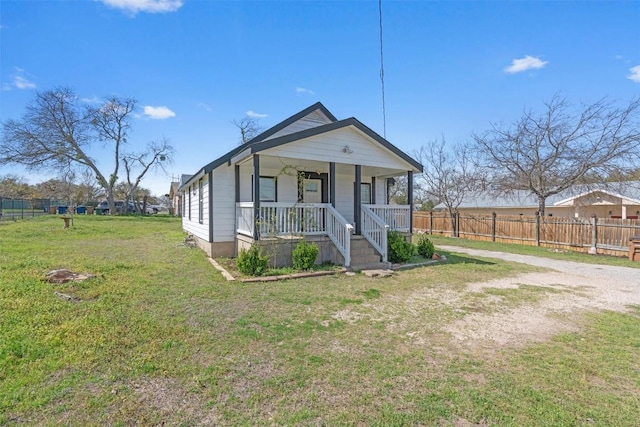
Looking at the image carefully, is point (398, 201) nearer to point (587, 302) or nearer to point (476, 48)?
point (476, 48)

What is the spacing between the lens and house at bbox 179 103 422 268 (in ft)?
26.9

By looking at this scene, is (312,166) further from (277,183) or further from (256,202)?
(256,202)

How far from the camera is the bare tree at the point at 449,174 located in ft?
70.2

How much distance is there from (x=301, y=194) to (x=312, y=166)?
1.53m

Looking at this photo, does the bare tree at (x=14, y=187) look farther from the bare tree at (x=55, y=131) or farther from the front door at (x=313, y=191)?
the front door at (x=313, y=191)

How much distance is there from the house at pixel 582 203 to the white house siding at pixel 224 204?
1847 centimetres

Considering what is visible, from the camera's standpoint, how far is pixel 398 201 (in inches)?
1356

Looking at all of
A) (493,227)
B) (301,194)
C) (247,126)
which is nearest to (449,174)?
(493,227)

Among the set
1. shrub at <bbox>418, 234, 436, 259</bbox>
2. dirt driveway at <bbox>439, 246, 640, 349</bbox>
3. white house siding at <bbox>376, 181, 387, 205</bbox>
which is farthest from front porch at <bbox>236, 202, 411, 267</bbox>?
white house siding at <bbox>376, 181, 387, 205</bbox>

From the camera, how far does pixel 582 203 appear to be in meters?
20.0

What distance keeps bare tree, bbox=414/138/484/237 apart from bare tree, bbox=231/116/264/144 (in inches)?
914

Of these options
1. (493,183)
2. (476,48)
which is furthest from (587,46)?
(493,183)

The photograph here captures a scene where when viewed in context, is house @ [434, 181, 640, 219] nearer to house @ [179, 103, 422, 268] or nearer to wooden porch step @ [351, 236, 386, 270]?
house @ [179, 103, 422, 268]

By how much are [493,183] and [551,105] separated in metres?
5.19
